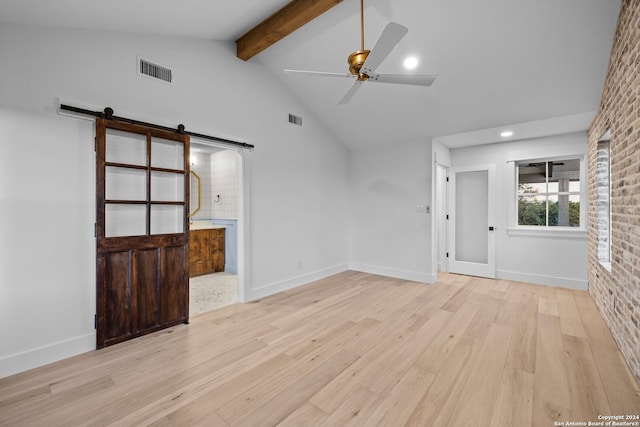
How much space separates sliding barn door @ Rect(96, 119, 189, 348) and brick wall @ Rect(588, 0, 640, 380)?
4.13 metres

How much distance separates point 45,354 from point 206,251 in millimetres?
3146

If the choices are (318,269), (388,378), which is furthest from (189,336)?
(318,269)

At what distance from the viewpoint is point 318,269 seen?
207 inches

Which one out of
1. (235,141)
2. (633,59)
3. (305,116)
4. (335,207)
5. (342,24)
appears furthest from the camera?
(335,207)

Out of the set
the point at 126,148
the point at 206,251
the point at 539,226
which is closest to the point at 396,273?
the point at 539,226

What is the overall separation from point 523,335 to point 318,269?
10.4 ft

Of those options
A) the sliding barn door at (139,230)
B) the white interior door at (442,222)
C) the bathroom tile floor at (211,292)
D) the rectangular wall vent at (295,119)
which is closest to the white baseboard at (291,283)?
the bathroom tile floor at (211,292)

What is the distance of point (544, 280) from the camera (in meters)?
4.73

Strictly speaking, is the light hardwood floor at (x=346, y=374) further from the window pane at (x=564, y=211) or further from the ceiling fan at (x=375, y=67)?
the ceiling fan at (x=375, y=67)

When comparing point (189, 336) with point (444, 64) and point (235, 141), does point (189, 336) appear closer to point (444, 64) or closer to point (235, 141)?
point (235, 141)

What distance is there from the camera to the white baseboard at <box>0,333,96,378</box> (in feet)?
7.35

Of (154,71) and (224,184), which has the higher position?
(154,71)

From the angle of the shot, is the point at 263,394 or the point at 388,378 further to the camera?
the point at 388,378

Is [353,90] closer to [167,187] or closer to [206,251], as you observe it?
[167,187]
